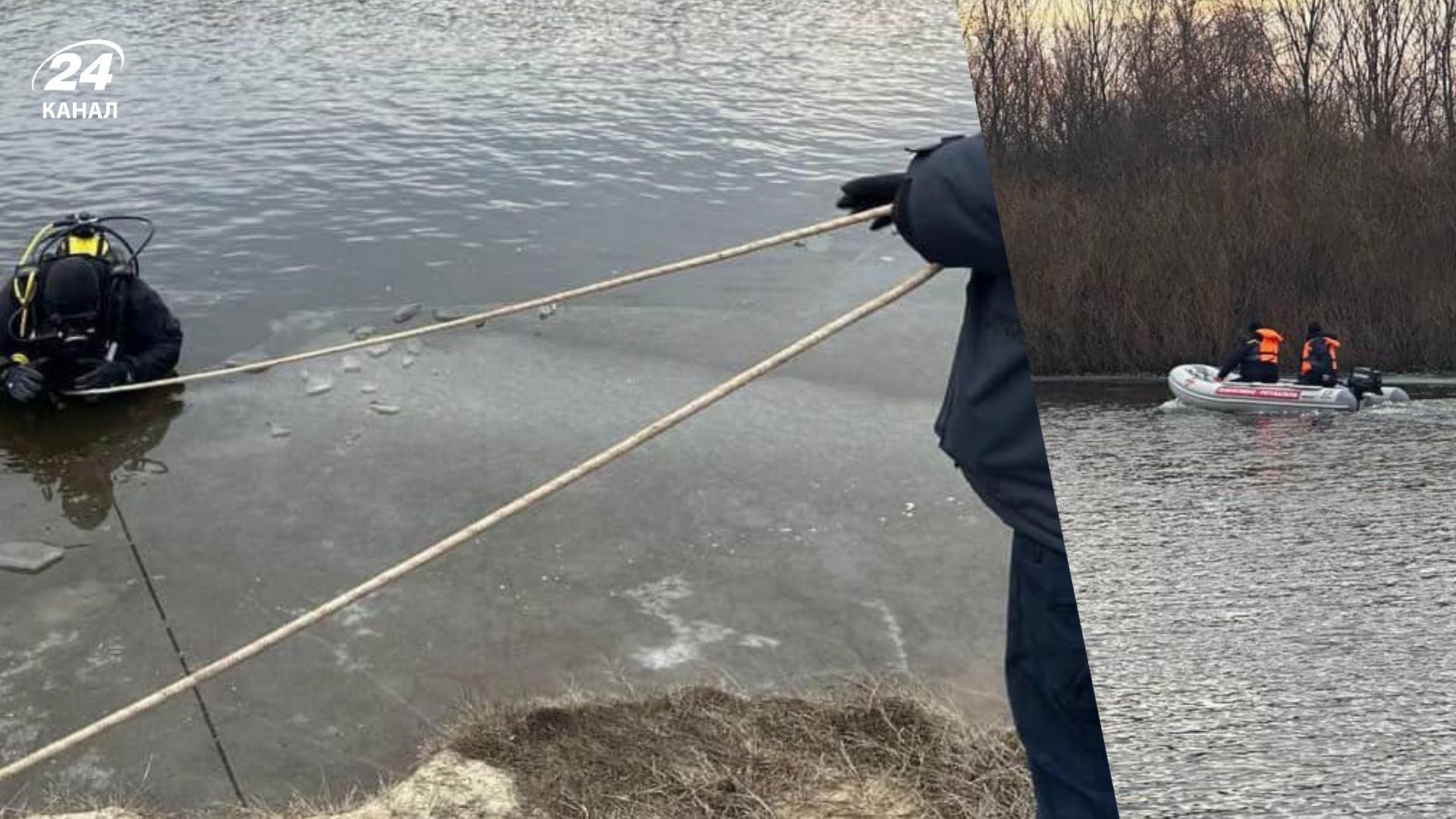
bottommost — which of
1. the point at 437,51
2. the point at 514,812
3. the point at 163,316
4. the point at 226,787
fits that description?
the point at 226,787

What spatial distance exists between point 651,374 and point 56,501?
5.49 ft

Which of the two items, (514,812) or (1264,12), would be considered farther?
(514,812)

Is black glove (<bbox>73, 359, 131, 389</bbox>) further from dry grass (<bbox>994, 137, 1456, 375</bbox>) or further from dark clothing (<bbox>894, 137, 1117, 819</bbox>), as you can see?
dry grass (<bbox>994, 137, 1456, 375</bbox>)

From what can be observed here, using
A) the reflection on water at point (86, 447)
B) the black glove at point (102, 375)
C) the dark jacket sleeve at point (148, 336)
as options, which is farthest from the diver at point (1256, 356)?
the black glove at point (102, 375)

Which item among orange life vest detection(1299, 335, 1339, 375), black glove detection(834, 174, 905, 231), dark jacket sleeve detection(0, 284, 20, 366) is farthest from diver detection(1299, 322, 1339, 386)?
dark jacket sleeve detection(0, 284, 20, 366)

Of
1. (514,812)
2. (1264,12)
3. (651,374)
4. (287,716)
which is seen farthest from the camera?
(651,374)

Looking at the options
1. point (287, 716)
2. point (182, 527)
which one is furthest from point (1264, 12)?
point (182, 527)

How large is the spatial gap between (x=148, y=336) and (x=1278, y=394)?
320cm

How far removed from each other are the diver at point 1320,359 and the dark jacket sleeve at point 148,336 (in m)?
2.90

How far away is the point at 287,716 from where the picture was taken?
236cm

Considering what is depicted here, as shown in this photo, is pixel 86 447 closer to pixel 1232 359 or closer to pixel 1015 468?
pixel 1015 468

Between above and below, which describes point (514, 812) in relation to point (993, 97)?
below

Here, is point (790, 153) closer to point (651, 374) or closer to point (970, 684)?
point (651, 374)

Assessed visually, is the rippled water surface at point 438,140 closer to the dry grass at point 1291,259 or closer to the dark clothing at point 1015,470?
the dark clothing at point 1015,470
